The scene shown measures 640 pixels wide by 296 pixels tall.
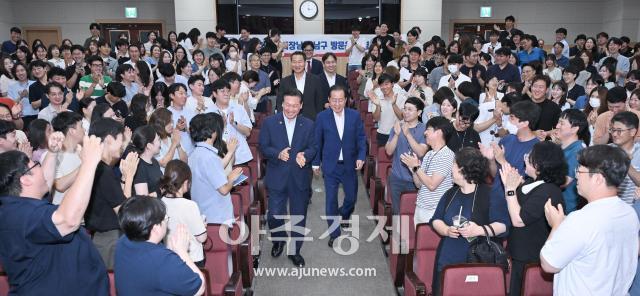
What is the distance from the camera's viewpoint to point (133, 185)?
287 cm

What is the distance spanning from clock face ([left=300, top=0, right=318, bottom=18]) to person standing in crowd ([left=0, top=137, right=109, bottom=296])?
10.1 m

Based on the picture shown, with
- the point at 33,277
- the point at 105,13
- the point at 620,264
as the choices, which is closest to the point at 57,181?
the point at 33,277

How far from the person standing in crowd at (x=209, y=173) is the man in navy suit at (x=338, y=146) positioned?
3.92 feet

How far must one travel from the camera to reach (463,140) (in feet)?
12.6

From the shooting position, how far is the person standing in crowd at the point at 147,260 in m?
1.84

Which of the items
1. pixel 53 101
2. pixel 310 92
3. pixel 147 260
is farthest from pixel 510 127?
pixel 53 101

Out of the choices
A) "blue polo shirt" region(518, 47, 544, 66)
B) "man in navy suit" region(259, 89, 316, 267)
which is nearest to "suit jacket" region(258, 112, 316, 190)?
"man in navy suit" region(259, 89, 316, 267)

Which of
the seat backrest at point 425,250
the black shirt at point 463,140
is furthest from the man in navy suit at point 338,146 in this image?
the seat backrest at point 425,250

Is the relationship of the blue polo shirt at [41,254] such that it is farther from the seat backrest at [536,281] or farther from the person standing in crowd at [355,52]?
the person standing in crowd at [355,52]

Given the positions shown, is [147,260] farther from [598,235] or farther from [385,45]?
[385,45]

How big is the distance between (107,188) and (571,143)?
2888 millimetres

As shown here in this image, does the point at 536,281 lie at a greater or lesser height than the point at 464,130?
lesser

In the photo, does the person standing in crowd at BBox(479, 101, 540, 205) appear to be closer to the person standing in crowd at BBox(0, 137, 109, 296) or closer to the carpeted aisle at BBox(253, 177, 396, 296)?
the carpeted aisle at BBox(253, 177, 396, 296)

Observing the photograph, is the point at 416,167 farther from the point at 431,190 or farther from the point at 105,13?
the point at 105,13
